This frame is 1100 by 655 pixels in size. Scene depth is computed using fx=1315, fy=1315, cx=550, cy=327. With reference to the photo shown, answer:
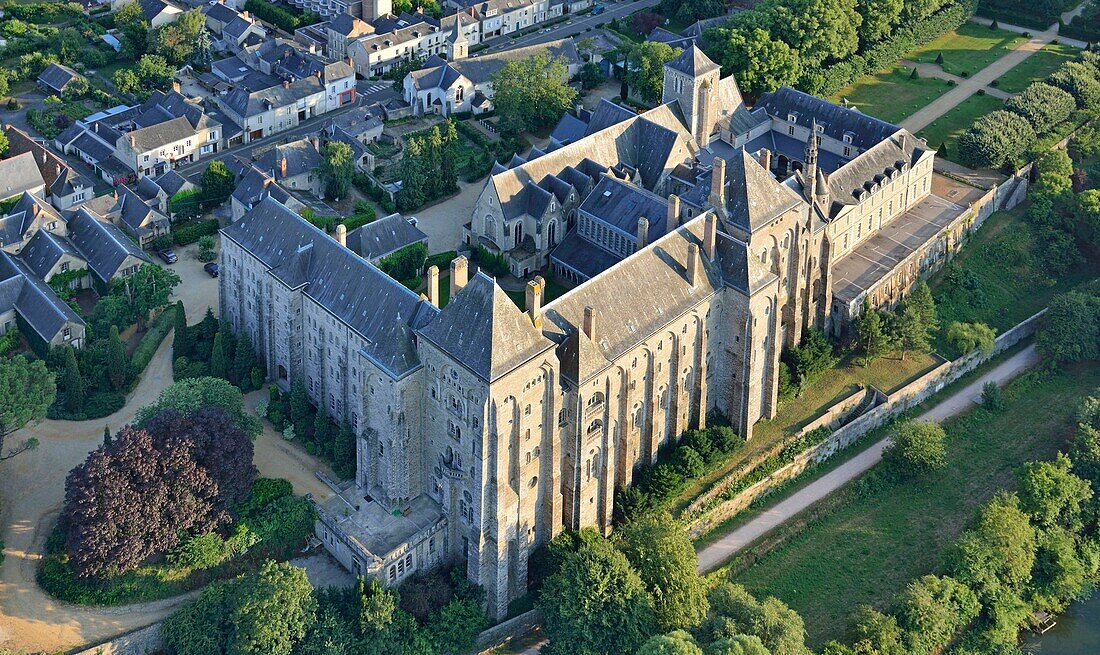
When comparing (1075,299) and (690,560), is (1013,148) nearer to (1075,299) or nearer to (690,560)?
(1075,299)

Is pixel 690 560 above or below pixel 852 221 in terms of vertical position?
below

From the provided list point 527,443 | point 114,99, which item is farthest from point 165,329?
point 114,99

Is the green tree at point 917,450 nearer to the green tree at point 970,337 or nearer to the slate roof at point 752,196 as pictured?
the green tree at point 970,337

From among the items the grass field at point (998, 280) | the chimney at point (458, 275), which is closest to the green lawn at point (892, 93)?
the grass field at point (998, 280)

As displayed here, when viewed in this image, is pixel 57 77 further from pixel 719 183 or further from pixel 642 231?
pixel 719 183

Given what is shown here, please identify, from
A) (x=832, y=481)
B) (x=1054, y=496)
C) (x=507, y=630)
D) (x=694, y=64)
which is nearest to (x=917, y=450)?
(x=832, y=481)
